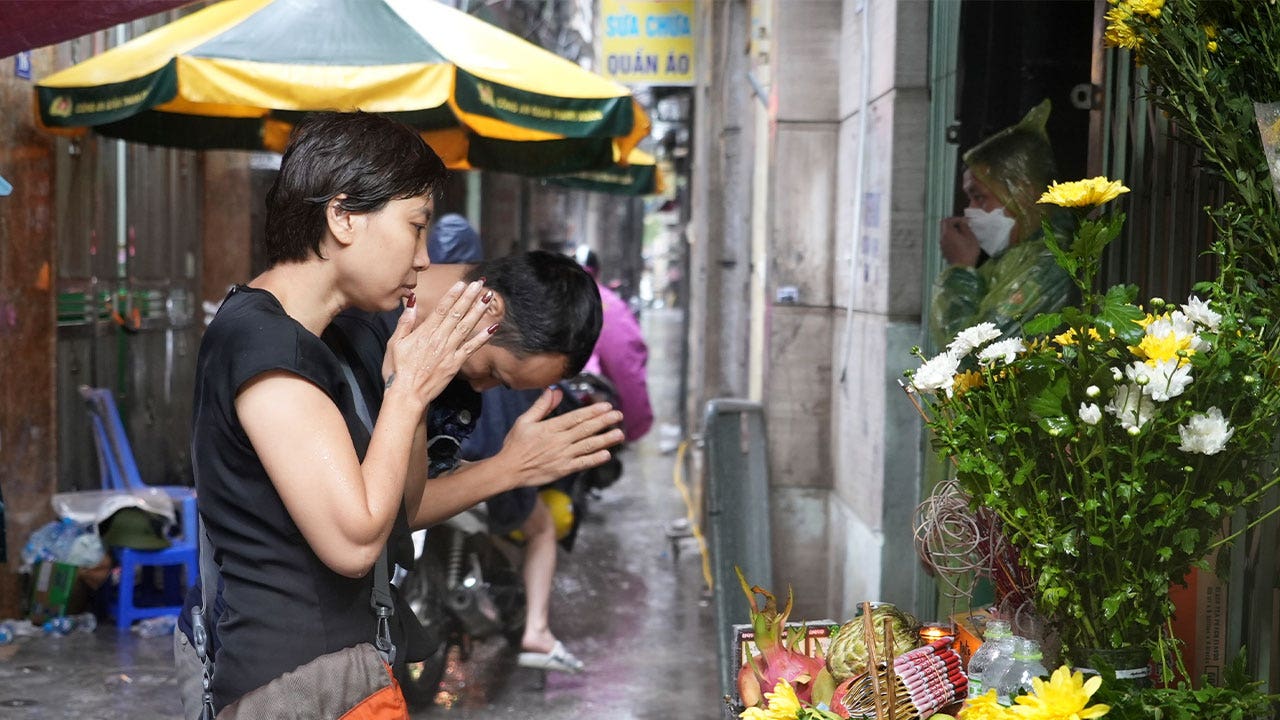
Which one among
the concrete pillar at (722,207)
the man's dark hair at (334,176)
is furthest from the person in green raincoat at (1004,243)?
the concrete pillar at (722,207)

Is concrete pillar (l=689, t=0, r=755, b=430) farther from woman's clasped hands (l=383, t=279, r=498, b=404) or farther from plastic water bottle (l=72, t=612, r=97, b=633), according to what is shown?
woman's clasped hands (l=383, t=279, r=498, b=404)

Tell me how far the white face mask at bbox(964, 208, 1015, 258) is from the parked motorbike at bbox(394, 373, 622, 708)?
2312 mm

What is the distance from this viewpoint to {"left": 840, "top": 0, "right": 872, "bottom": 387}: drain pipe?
567 cm

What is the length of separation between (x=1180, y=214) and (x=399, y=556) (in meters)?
1.84

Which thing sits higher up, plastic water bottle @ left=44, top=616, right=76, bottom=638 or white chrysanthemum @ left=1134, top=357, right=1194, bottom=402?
white chrysanthemum @ left=1134, top=357, right=1194, bottom=402

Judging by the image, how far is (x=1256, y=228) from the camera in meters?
2.26

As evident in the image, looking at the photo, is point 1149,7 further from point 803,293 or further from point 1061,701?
point 803,293

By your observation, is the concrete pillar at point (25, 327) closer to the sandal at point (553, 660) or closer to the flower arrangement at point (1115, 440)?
the sandal at point (553, 660)

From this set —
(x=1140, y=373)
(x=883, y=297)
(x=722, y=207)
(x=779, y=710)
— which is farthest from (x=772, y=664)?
(x=722, y=207)

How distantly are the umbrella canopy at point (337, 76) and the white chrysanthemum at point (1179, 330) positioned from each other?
3958 millimetres

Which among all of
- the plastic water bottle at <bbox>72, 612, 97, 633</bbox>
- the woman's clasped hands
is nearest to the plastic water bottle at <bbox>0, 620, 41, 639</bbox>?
the plastic water bottle at <bbox>72, 612, 97, 633</bbox>

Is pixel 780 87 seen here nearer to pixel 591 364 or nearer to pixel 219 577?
pixel 591 364

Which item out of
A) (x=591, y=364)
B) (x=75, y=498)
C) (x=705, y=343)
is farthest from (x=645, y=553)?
(x=75, y=498)

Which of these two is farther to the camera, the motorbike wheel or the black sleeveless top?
the motorbike wheel
